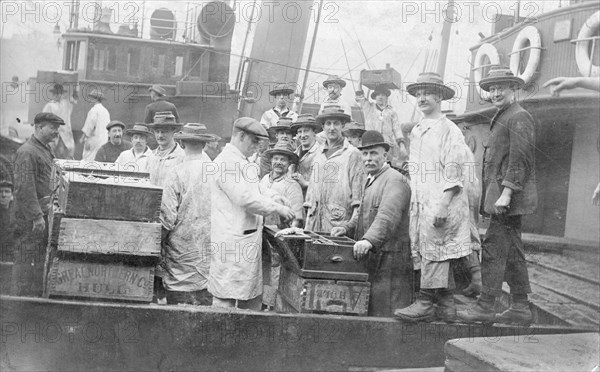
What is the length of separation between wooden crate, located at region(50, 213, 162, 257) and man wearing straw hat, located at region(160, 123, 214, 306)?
0.92m

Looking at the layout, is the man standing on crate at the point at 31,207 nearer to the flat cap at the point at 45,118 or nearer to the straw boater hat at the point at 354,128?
the flat cap at the point at 45,118

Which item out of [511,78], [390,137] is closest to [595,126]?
[390,137]

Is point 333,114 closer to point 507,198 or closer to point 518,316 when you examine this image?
point 507,198

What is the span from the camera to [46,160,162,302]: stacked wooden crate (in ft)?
14.4

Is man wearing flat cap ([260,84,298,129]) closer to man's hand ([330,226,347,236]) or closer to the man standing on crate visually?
man's hand ([330,226,347,236])

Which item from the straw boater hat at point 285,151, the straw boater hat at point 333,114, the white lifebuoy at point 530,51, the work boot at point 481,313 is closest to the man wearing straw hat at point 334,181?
the straw boater hat at point 333,114

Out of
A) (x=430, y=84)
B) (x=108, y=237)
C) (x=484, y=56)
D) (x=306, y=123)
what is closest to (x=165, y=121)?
(x=306, y=123)

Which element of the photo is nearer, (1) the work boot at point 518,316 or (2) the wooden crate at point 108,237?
(2) the wooden crate at point 108,237

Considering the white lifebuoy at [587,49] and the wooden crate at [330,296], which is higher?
the white lifebuoy at [587,49]

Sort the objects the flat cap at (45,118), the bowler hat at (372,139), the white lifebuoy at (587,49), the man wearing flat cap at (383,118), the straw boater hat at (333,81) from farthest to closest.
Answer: the man wearing flat cap at (383,118) → the white lifebuoy at (587,49) → the straw boater hat at (333,81) → the flat cap at (45,118) → the bowler hat at (372,139)

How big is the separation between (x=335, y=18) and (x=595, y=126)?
14.7 feet

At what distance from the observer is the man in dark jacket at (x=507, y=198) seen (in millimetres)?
4812

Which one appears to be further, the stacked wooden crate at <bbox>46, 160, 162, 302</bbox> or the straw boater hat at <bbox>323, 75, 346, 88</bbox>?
the straw boater hat at <bbox>323, 75, 346, 88</bbox>

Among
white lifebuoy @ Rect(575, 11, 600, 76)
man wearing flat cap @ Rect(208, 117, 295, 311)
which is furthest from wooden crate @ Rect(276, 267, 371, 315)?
white lifebuoy @ Rect(575, 11, 600, 76)
